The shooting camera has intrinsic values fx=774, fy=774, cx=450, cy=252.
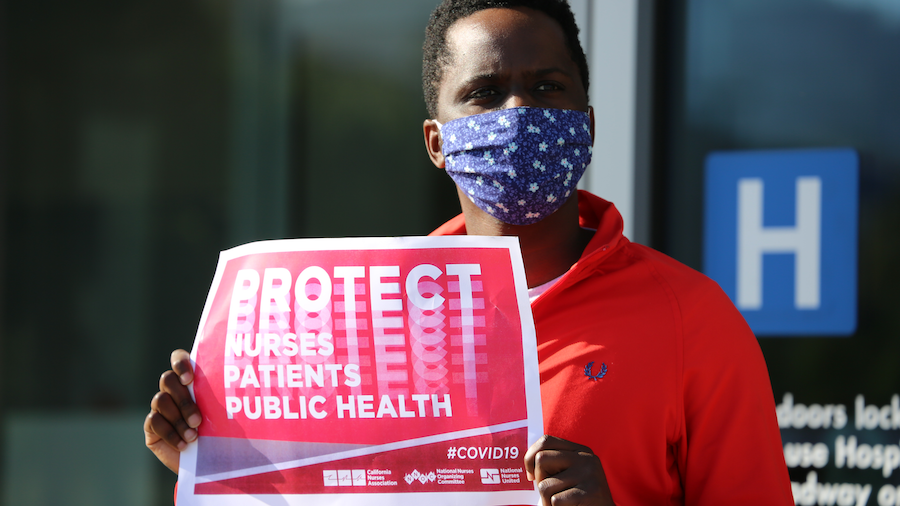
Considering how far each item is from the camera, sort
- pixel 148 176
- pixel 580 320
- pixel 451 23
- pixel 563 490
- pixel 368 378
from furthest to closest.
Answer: pixel 148 176 < pixel 451 23 < pixel 580 320 < pixel 368 378 < pixel 563 490

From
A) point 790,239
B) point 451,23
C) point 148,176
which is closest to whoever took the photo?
point 451,23

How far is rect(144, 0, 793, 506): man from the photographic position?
119cm

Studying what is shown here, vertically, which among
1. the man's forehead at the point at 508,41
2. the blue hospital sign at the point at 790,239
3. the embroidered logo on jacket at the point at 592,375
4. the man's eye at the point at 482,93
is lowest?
the embroidered logo on jacket at the point at 592,375

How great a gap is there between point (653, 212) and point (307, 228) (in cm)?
178

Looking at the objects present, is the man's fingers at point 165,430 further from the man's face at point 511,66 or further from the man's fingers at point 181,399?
the man's face at point 511,66

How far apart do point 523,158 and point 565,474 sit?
54 centimetres

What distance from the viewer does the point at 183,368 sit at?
1.22 metres

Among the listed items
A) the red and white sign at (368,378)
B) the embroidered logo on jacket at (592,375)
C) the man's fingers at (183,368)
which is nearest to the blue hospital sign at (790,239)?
the embroidered logo on jacket at (592,375)

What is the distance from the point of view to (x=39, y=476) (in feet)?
12.5

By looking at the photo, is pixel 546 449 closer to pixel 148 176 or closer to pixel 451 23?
pixel 451 23

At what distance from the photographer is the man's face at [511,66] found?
1.34m

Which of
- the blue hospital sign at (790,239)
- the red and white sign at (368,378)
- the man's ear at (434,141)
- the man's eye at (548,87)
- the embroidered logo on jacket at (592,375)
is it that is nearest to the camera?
the red and white sign at (368,378)

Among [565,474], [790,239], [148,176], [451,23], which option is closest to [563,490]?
[565,474]

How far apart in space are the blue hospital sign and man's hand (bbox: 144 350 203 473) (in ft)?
5.70
